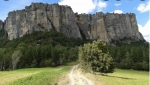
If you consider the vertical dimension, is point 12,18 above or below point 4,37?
above

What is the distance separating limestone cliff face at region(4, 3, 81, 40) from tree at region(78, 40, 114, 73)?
418 feet

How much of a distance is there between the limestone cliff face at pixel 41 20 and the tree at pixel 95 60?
127454 mm

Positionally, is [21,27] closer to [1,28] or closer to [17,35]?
[17,35]

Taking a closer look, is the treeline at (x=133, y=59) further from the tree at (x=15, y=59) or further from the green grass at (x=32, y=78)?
the green grass at (x=32, y=78)

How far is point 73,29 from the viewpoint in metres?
188

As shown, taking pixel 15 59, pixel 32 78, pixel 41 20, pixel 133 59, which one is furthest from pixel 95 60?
pixel 41 20

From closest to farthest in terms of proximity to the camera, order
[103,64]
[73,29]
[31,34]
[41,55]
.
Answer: [103,64], [41,55], [31,34], [73,29]

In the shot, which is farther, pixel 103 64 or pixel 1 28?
pixel 1 28

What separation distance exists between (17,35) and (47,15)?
2988cm

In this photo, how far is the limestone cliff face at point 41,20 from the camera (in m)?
173

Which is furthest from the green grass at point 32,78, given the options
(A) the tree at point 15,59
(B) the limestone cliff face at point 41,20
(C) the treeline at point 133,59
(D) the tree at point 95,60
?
(B) the limestone cliff face at point 41,20

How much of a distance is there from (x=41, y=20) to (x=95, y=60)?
13848 cm

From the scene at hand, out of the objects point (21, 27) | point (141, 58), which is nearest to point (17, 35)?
point (21, 27)

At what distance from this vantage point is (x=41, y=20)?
176125 millimetres
